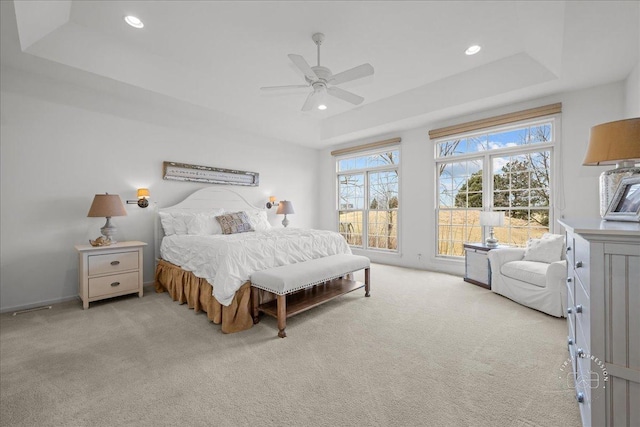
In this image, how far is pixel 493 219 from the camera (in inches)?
151

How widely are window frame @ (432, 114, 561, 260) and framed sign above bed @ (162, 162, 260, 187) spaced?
11.5 feet

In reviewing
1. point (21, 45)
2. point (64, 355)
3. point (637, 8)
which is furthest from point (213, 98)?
point (637, 8)

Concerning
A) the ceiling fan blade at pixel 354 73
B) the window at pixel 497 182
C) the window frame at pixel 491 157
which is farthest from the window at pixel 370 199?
the ceiling fan blade at pixel 354 73

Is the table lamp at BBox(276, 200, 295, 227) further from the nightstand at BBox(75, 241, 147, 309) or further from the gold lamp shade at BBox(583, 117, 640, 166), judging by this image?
the gold lamp shade at BBox(583, 117, 640, 166)

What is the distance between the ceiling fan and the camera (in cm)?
255

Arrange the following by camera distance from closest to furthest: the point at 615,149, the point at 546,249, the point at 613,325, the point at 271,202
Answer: the point at 613,325 → the point at 615,149 → the point at 546,249 → the point at 271,202

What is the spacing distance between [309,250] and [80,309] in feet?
8.94

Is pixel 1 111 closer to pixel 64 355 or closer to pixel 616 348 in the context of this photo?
pixel 64 355

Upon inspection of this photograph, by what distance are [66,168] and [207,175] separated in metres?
1.82

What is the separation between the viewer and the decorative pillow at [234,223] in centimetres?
413

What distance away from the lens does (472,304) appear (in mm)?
3242

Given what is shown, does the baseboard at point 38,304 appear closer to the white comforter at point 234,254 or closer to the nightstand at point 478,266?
the white comforter at point 234,254

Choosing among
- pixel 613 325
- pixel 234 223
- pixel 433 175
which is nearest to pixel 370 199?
pixel 433 175

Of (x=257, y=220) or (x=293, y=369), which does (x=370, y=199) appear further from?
(x=293, y=369)
